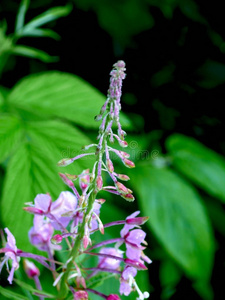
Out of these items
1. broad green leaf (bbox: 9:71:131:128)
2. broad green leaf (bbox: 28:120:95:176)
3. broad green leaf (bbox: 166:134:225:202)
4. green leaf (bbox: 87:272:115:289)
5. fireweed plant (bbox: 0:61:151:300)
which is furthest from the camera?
broad green leaf (bbox: 166:134:225:202)

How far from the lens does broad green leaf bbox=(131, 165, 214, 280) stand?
167 centimetres

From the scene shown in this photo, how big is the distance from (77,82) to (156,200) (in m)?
0.64

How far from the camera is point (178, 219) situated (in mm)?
1738

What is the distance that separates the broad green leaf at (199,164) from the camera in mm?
1830

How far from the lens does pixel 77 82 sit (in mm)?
1403

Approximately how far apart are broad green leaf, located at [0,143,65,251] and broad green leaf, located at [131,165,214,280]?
753 mm

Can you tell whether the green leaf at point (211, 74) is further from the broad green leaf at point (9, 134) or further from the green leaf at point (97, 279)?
the green leaf at point (97, 279)

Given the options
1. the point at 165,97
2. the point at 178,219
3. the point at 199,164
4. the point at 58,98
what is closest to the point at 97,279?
the point at 58,98

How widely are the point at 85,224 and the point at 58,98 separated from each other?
2.17ft

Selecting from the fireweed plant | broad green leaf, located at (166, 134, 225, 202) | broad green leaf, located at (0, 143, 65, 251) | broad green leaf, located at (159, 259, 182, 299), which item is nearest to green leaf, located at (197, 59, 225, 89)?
broad green leaf, located at (166, 134, 225, 202)

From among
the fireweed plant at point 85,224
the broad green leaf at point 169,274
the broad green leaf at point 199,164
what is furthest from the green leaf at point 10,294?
the broad green leaf at point 169,274

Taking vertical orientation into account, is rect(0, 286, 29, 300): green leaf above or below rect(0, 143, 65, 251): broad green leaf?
below

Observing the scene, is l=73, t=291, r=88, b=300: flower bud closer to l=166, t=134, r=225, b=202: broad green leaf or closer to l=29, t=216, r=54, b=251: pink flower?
l=29, t=216, r=54, b=251: pink flower

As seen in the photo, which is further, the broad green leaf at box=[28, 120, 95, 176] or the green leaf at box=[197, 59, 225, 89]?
the green leaf at box=[197, 59, 225, 89]
